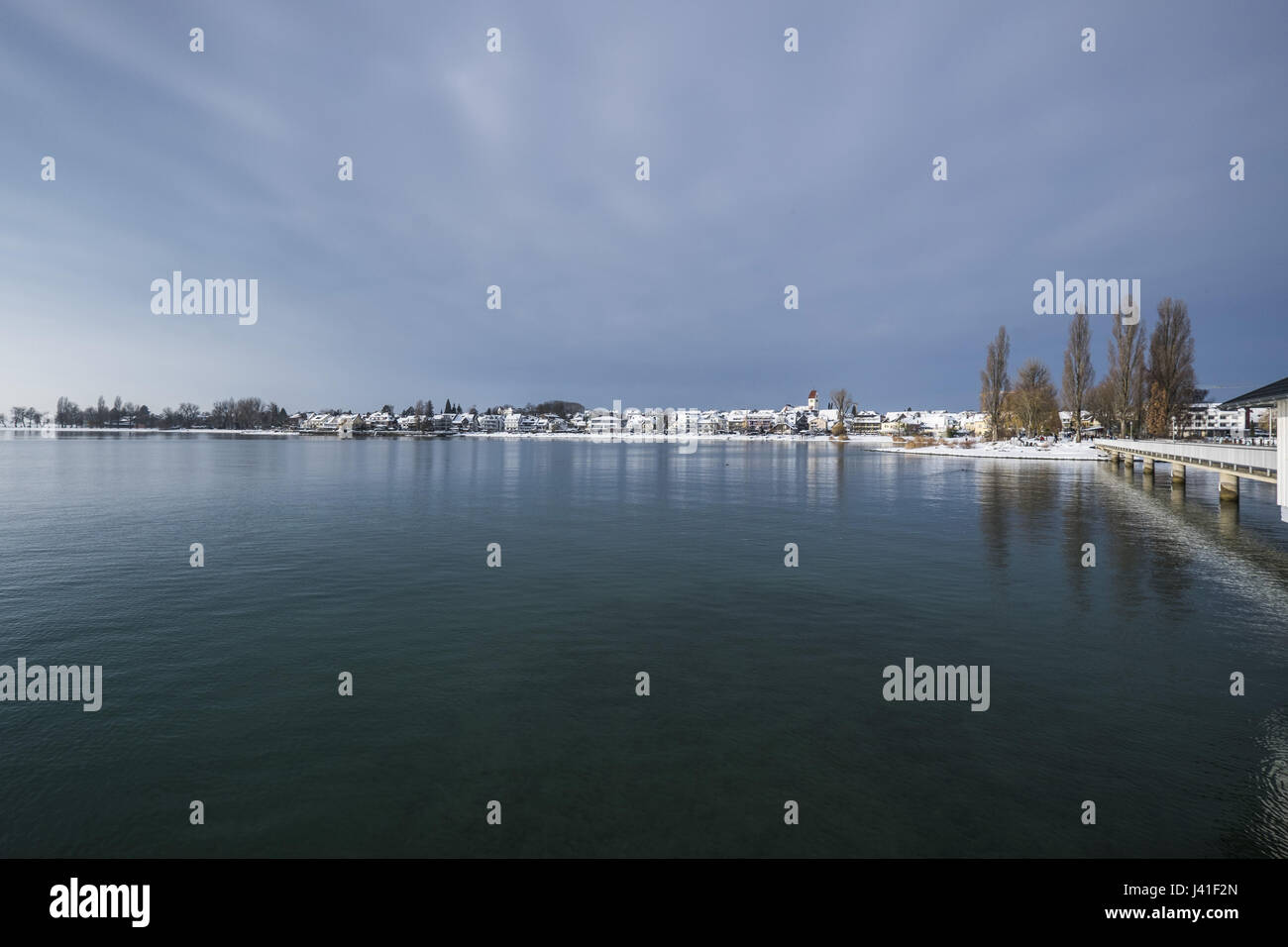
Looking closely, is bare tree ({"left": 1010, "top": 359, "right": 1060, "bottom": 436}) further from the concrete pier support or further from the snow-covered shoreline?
the concrete pier support

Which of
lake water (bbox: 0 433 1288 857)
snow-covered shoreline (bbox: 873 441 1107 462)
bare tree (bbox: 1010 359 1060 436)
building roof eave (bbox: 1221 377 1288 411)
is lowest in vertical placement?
lake water (bbox: 0 433 1288 857)

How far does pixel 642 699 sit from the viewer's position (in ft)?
39.0

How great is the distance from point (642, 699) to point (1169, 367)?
107703 mm

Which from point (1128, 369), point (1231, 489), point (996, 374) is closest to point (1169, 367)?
point (1128, 369)

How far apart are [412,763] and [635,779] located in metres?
3.40

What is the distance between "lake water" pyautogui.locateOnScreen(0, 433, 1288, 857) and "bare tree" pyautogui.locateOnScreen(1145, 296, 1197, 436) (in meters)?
76.1

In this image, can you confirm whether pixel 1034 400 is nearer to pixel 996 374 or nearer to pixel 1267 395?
pixel 996 374

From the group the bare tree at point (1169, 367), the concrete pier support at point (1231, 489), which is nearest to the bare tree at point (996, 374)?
the bare tree at point (1169, 367)

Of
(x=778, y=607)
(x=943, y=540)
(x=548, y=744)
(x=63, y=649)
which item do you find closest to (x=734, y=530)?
(x=943, y=540)

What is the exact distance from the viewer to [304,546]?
88.2ft

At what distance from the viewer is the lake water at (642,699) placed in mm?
8117

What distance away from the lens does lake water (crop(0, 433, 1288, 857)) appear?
26.6 feet

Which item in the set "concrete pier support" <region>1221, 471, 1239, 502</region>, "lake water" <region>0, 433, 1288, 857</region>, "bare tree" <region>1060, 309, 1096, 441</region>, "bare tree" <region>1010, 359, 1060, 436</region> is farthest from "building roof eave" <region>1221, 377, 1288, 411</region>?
"bare tree" <region>1010, 359, 1060, 436</region>
